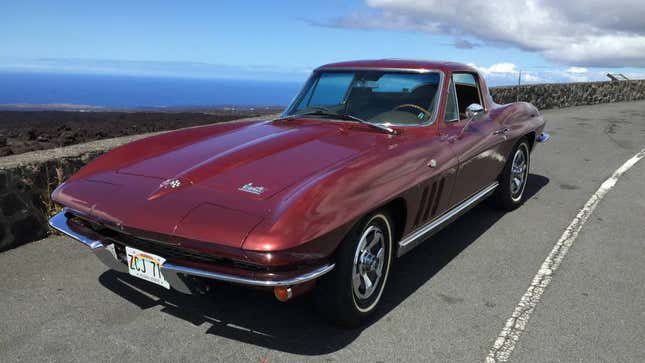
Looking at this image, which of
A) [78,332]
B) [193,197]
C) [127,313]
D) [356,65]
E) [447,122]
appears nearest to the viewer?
[193,197]

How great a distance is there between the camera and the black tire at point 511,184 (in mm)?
5016

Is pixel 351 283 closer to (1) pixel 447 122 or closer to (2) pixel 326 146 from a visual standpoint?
(2) pixel 326 146

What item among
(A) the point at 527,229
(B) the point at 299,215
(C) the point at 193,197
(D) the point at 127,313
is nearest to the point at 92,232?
(D) the point at 127,313

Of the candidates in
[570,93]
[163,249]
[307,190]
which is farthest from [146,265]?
[570,93]

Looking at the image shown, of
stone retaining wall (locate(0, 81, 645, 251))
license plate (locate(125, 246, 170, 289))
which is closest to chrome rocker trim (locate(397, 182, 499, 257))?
license plate (locate(125, 246, 170, 289))

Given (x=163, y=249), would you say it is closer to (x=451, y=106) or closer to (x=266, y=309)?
(x=266, y=309)

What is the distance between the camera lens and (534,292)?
340 centimetres

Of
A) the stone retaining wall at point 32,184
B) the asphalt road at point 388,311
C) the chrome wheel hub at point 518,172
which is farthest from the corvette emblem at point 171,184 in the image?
the chrome wheel hub at point 518,172

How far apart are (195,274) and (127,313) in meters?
0.86

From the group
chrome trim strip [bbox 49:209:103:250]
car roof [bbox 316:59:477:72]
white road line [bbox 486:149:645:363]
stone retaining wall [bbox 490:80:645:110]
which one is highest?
car roof [bbox 316:59:477:72]

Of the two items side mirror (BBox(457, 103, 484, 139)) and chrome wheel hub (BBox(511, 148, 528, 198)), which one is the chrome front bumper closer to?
side mirror (BBox(457, 103, 484, 139))

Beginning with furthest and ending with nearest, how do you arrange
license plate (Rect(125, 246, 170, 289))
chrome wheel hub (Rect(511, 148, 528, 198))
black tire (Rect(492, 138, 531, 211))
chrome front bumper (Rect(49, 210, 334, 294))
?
chrome wheel hub (Rect(511, 148, 528, 198))
black tire (Rect(492, 138, 531, 211))
license plate (Rect(125, 246, 170, 289))
chrome front bumper (Rect(49, 210, 334, 294))

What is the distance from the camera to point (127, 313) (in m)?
3.02

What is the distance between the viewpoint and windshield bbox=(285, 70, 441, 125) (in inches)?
155
